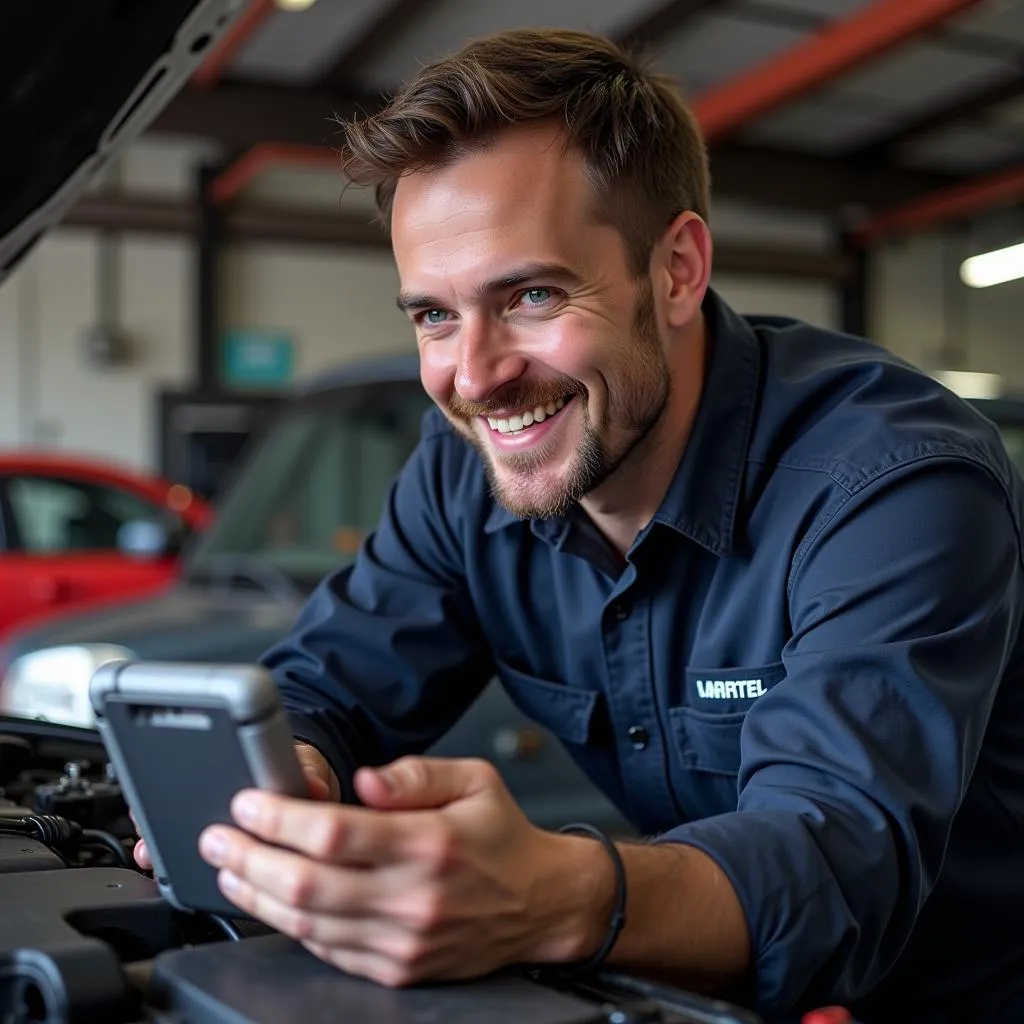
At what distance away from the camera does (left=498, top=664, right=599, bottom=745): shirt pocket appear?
1659mm

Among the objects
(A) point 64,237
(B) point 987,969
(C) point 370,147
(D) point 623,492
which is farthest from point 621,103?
(A) point 64,237

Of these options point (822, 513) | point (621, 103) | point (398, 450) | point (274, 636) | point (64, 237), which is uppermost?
point (64, 237)

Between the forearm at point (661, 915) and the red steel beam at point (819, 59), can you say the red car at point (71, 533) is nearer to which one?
the red steel beam at point (819, 59)

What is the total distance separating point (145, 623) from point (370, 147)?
6.64 ft

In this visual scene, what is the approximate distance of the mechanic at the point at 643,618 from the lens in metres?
0.91

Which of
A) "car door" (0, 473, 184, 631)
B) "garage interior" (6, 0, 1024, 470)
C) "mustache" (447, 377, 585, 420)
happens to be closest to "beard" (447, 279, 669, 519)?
"mustache" (447, 377, 585, 420)

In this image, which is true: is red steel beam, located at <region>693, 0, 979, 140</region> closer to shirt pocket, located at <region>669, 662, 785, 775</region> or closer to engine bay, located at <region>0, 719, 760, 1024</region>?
shirt pocket, located at <region>669, 662, 785, 775</region>

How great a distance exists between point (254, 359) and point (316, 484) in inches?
318

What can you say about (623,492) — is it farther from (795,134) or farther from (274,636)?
(795,134)

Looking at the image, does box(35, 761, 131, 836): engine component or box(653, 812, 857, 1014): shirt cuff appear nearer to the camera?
box(653, 812, 857, 1014): shirt cuff

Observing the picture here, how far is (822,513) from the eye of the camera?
4.38 ft

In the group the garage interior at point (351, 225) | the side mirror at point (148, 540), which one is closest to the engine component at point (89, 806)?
the side mirror at point (148, 540)

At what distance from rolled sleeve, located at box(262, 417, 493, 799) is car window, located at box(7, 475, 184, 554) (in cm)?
424

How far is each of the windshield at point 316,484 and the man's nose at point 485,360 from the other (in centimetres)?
182
